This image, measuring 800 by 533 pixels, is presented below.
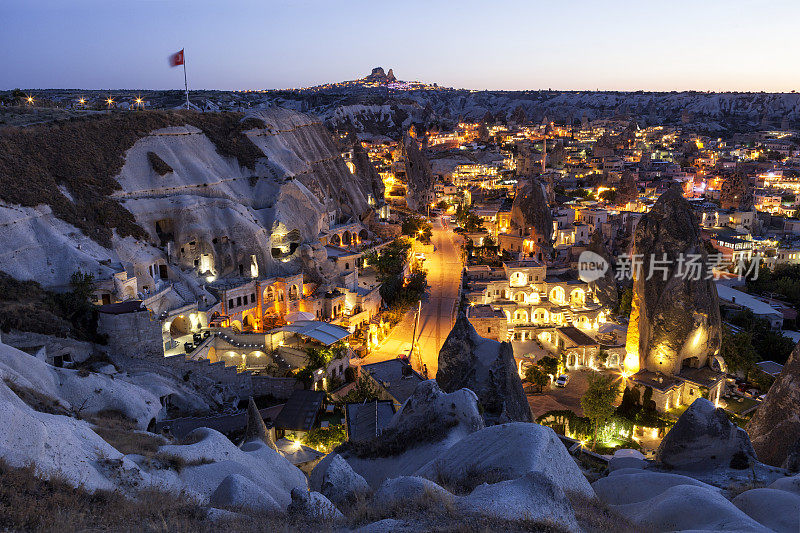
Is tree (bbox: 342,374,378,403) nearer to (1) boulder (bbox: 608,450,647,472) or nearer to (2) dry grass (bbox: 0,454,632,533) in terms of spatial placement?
(1) boulder (bbox: 608,450,647,472)

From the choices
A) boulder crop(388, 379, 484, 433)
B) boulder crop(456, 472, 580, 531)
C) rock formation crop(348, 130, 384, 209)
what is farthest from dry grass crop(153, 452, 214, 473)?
rock formation crop(348, 130, 384, 209)

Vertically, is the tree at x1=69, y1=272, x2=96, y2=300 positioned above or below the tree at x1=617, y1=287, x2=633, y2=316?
above

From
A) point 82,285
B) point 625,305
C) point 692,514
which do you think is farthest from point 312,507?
point 625,305

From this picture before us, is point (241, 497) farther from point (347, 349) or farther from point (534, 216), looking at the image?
point (534, 216)

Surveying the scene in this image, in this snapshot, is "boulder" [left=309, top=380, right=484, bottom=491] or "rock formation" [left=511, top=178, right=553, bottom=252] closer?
"boulder" [left=309, top=380, right=484, bottom=491]

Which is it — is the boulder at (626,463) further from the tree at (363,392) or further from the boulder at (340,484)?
the tree at (363,392)

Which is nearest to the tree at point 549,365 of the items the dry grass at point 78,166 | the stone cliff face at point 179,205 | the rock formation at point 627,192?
the stone cliff face at point 179,205

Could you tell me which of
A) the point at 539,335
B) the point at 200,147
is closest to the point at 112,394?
the point at 539,335
